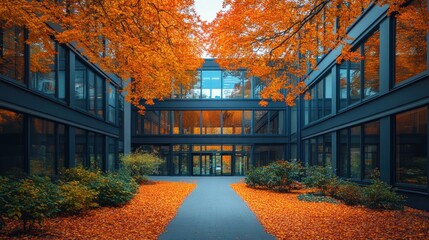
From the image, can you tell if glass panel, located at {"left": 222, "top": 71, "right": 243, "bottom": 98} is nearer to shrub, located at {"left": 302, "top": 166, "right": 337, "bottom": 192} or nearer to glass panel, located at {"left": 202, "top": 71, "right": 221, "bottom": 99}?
glass panel, located at {"left": 202, "top": 71, "right": 221, "bottom": 99}

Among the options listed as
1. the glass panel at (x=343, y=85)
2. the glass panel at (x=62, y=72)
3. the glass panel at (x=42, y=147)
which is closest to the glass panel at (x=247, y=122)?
the glass panel at (x=343, y=85)

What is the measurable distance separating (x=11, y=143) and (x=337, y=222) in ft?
34.7

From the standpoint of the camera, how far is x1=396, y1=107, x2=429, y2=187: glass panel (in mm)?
12805

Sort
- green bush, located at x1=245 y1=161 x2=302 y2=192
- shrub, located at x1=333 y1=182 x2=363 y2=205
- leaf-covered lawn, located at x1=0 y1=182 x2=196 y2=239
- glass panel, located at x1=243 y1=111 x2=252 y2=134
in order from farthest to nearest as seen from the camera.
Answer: glass panel, located at x1=243 y1=111 x2=252 y2=134 < green bush, located at x1=245 y1=161 x2=302 y2=192 < shrub, located at x1=333 y1=182 x2=363 y2=205 < leaf-covered lawn, located at x1=0 y1=182 x2=196 y2=239

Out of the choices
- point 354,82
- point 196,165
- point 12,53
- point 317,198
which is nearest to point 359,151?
point 354,82

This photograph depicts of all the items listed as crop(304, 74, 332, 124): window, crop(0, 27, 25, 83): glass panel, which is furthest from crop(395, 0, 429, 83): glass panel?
crop(0, 27, 25, 83): glass panel

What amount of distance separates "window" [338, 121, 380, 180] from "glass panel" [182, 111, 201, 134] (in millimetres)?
18046

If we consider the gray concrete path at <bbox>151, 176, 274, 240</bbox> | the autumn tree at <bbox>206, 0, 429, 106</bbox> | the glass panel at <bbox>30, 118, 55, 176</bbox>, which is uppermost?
the autumn tree at <bbox>206, 0, 429, 106</bbox>

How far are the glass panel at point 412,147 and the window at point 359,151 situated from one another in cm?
192

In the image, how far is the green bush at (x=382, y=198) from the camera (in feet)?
43.3

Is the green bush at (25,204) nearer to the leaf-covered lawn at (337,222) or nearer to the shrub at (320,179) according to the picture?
the leaf-covered lawn at (337,222)

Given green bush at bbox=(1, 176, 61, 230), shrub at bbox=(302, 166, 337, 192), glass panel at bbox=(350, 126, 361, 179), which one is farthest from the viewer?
glass panel at bbox=(350, 126, 361, 179)

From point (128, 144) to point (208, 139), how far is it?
7443 millimetres

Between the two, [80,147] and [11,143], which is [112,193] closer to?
[11,143]
